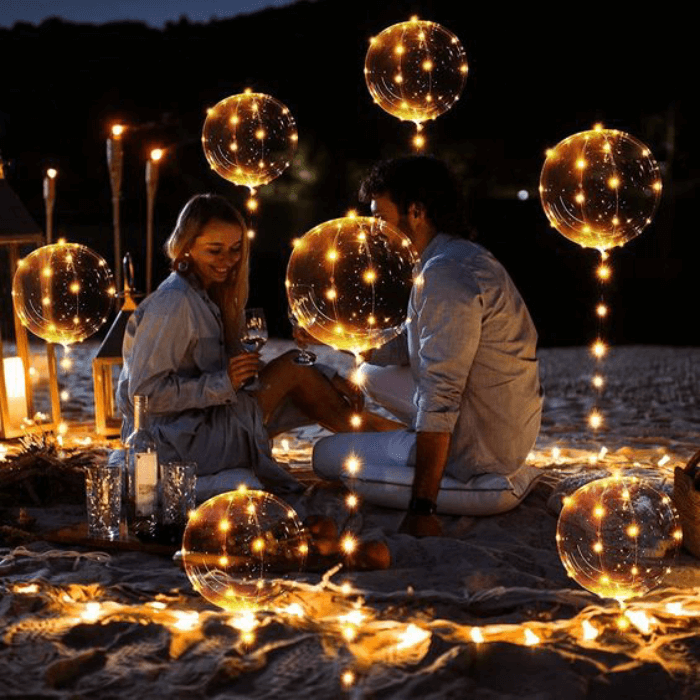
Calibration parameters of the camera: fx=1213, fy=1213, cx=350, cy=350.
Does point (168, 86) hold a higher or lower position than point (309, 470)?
higher

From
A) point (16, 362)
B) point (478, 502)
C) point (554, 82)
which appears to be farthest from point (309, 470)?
point (554, 82)

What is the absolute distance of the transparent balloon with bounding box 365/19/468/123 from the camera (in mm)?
5043

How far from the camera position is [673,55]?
15.5m

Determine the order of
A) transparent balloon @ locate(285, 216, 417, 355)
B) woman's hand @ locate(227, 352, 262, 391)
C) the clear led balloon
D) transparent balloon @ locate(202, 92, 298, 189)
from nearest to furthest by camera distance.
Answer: the clear led balloon, transparent balloon @ locate(285, 216, 417, 355), woman's hand @ locate(227, 352, 262, 391), transparent balloon @ locate(202, 92, 298, 189)

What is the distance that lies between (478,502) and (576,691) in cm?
153

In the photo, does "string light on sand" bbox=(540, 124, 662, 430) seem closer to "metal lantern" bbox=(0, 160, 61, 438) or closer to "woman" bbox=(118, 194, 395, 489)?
"woman" bbox=(118, 194, 395, 489)

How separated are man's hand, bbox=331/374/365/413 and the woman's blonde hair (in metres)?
0.47

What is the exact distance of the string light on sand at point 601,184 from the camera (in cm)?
437

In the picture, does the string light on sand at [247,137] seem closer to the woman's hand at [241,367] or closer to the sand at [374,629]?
the woman's hand at [241,367]

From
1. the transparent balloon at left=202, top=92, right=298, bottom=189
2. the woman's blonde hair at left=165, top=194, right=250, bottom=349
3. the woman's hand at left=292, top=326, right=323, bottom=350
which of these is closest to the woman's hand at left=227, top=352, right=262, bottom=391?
the woman's hand at left=292, top=326, right=323, bottom=350

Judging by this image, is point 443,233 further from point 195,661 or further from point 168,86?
point 168,86

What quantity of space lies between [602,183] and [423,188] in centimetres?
68

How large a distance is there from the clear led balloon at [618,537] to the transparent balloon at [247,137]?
2462 mm

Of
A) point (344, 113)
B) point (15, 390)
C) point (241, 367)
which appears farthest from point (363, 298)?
point (344, 113)
